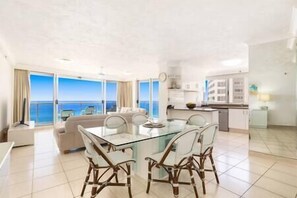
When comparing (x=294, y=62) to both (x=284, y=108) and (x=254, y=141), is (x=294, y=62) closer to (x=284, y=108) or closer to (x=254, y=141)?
(x=284, y=108)

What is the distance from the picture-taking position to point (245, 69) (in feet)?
19.2

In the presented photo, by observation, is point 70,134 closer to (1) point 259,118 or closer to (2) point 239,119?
(1) point 259,118

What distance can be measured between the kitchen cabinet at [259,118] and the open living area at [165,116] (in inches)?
0.8

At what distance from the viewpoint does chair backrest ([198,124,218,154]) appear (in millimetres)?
1975

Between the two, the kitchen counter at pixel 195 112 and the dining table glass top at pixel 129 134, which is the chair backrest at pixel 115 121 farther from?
the kitchen counter at pixel 195 112

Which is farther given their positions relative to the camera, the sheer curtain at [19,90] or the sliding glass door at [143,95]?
the sliding glass door at [143,95]

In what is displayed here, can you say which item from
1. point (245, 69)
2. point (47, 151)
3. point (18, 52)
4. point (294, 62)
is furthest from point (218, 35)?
point (18, 52)

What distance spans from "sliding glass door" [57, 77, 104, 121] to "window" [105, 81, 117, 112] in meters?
0.35

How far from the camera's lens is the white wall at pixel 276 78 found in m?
2.92

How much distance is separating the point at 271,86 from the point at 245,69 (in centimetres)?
314

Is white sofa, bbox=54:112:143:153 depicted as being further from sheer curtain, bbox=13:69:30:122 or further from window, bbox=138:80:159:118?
window, bbox=138:80:159:118

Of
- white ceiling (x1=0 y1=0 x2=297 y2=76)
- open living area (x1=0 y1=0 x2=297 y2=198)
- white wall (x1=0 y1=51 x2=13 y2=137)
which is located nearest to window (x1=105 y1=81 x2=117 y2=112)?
open living area (x1=0 y1=0 x2=297 y2=198)

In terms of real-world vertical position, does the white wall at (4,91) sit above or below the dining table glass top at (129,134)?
above

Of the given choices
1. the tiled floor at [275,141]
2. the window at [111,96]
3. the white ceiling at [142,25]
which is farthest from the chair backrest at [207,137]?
the window at [111,96]
